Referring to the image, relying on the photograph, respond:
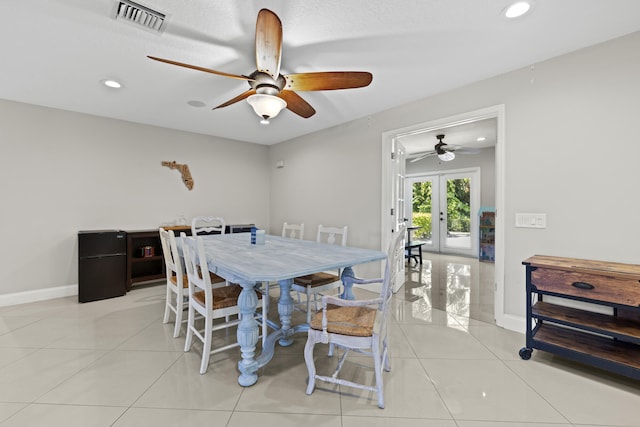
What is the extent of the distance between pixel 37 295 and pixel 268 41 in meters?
4.21

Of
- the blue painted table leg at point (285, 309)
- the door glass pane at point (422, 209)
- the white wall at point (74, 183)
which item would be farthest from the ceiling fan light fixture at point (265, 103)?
the door glass pane at point (422, 209)

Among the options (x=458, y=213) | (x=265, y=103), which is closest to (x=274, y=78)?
(x=265, y=103)

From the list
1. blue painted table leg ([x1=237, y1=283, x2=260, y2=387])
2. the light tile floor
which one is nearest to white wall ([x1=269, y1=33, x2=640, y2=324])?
the light tile floor

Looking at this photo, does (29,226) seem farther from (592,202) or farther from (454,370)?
(592,202)

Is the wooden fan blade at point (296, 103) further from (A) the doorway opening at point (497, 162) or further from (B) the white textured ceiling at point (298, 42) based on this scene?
(A) the doorway opening at point (497, 162)

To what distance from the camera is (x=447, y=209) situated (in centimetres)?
700

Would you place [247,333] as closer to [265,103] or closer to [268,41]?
[265,103]

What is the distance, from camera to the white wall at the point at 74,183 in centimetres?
329

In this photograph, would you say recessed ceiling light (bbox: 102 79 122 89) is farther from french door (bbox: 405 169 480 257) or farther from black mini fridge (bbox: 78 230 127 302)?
french door (bbox: 405 169 480 257)

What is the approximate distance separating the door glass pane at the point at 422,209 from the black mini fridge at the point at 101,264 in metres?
6.60

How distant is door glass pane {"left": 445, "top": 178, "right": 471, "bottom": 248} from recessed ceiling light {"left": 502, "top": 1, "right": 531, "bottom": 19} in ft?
17.4

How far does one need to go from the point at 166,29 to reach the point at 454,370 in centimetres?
324

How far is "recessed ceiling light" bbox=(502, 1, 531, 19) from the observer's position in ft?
5.60

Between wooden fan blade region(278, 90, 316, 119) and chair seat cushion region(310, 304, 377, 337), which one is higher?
wooden fan blade region(278, 90, 316, 119)
